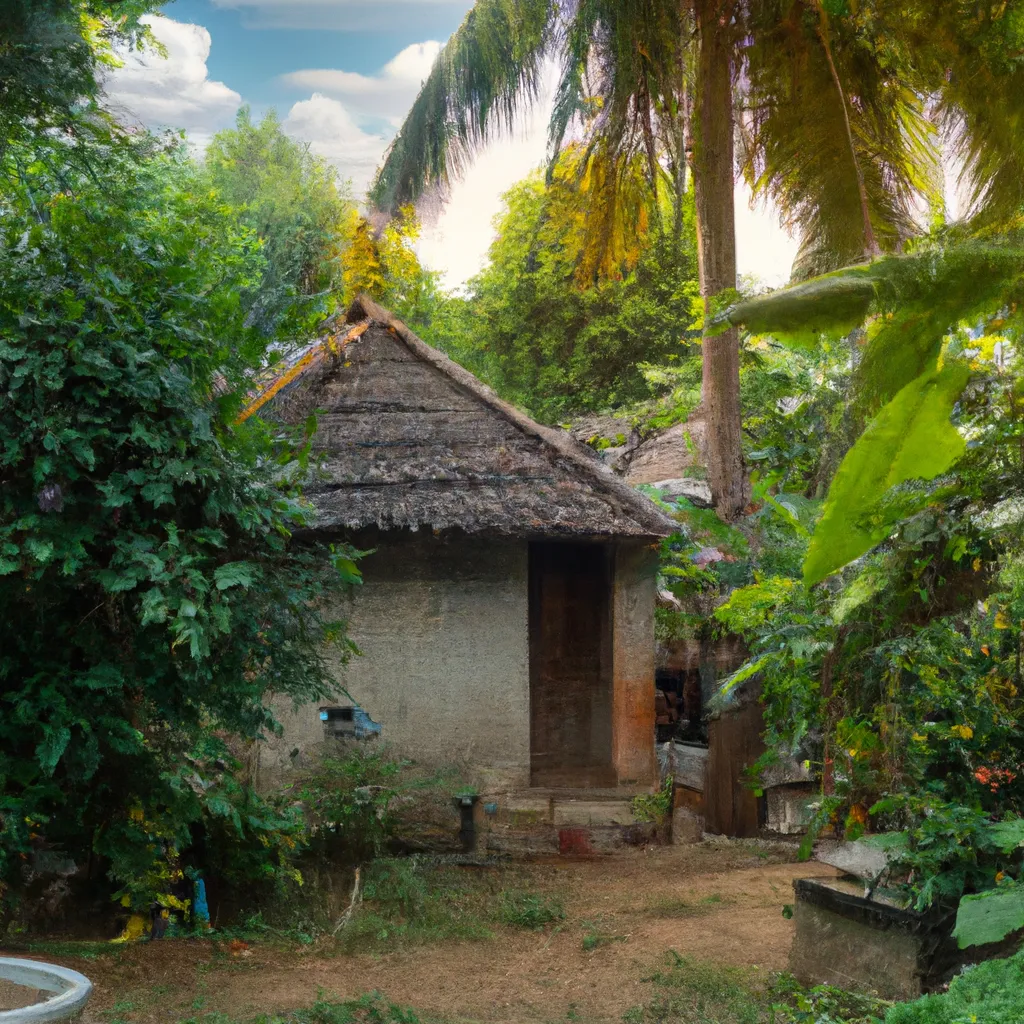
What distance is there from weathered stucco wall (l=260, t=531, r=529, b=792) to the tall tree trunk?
2643mm

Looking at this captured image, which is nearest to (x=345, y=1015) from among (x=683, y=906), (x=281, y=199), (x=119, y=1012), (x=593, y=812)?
(x=119, y=1012)

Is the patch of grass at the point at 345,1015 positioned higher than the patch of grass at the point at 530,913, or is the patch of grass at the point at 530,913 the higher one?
the patch of grass at the point at 345,1015

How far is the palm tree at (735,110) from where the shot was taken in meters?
8.73

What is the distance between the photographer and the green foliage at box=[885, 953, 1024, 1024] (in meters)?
3.04

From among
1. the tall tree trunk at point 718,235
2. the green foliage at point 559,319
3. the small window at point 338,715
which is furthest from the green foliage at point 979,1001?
the green foliage at point 559,319

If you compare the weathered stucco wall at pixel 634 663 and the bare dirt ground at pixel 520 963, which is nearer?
the bare dirt ground at pixel 520 963

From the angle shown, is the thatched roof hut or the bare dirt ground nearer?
the bare dirt ground

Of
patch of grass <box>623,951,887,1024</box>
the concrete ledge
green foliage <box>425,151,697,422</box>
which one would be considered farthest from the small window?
green foliage <box>425,151,697,422</box>

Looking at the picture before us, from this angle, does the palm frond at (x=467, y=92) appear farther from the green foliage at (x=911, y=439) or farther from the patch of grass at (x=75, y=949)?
the green foliage at (x=911, y=439)

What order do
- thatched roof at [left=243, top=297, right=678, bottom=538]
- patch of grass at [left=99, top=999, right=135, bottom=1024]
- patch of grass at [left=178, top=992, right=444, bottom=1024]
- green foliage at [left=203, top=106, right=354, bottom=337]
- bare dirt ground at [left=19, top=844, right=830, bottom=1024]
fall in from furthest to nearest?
1. green foliage at [left=203, top=106, right=354, bottom=337]
2. thatched roof at [left=243, top=297, right=678, bottom=538]
3. bare dirt ground at [left=19, top=844, right=830, bottom=1024]
4. patch of grass at [left=178, top=992, right=444, bottom=1024]
5. patch of grass at [left=99, top=999, right=135, bottom=1024]

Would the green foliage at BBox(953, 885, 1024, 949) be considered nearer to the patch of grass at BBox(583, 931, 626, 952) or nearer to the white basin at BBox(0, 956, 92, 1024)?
the white basin at BBox(0, 956, 92, 1024)

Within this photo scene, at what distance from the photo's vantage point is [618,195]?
11219mm

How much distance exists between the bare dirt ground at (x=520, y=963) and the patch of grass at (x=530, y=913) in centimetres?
10

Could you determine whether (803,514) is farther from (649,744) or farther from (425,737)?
(425,737)
